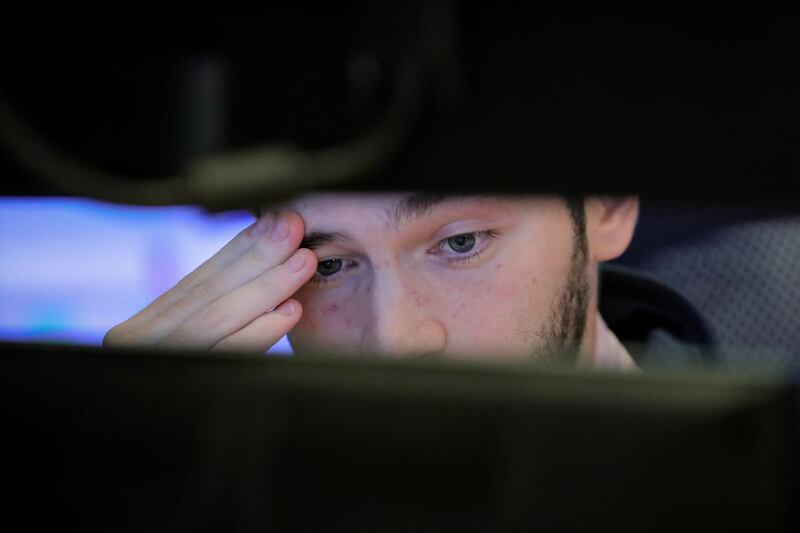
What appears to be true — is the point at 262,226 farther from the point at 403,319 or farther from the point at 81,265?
the point at 81,265

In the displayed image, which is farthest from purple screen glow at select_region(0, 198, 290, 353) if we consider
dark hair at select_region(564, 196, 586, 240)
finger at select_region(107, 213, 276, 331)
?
dark hair at select_region(564, 196, 586, 240)

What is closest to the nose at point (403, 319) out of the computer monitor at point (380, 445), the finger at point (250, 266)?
the finger at point (250, 266)

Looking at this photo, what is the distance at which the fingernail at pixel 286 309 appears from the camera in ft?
2.18

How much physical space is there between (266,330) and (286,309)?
0.04m

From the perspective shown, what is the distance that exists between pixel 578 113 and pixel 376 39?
0.32 ft

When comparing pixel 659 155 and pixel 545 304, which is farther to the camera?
pixel 545 304

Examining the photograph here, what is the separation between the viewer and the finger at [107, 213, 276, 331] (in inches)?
25.3

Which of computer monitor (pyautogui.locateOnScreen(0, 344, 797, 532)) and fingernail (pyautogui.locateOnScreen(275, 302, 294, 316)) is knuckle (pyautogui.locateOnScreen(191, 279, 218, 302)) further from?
computer monitor (pyautogui.locateOnScreen(0, 344, 797, 532))

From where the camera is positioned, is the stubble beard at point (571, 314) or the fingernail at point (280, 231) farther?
the stubble beard at point (571, 314)

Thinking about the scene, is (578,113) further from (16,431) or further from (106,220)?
(106,220)

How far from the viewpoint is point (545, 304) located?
0.86 metres

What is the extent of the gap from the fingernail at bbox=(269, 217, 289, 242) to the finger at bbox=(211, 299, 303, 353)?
6 cm

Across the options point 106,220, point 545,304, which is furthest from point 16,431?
point 545,304

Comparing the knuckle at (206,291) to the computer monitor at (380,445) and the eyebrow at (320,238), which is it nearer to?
the eyebrow at (320,238)
